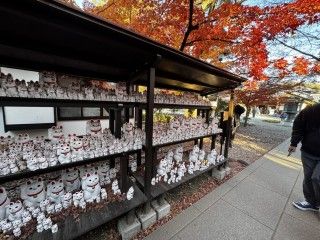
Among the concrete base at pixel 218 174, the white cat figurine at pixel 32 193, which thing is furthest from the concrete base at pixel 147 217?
the concrete base at pixel 218 174

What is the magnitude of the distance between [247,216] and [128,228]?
206 centimetres

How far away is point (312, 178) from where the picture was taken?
2.89 metres

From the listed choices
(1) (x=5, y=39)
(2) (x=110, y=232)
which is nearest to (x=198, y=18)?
(1) (x=5, y=39)

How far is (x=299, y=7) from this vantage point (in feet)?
15.9

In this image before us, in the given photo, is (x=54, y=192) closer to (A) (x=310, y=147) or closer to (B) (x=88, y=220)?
(B) (x=88, y=220)

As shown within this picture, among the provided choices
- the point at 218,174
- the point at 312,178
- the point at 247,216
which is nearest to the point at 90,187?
the point at 247,216

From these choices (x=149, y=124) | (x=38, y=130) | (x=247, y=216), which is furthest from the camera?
(x=38, y=130)

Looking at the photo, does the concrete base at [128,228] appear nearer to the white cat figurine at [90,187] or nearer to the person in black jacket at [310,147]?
the white cat figurine at [90,187]

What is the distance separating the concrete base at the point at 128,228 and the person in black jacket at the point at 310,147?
3036mm

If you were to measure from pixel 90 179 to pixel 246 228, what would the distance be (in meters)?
2.53

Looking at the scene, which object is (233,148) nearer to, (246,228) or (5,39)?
(246,228)

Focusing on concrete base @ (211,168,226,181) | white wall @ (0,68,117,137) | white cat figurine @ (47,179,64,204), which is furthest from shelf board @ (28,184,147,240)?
white wall @ (0,68,117,137)

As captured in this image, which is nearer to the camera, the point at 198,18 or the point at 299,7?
the point at 299,7

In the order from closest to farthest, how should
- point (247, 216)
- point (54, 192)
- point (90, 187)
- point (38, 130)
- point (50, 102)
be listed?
point (50, 102) → point (54, 192) → point (90, 187) → point (247, 216) → point (38, 130)
